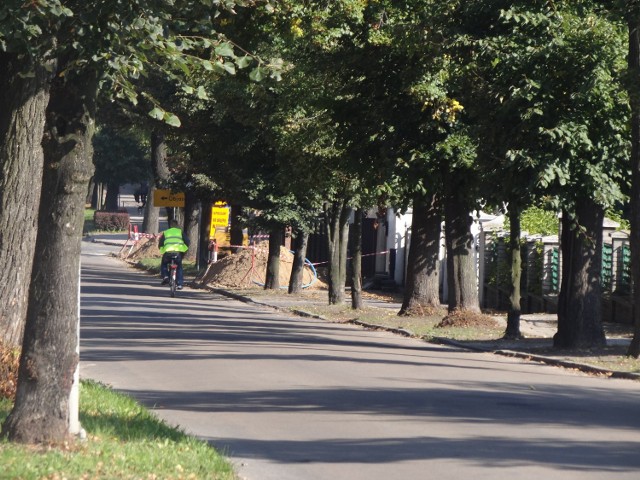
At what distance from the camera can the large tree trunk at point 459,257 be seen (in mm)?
23453

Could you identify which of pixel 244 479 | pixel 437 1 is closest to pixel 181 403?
pixel 244 479

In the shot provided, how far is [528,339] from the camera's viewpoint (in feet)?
68.0

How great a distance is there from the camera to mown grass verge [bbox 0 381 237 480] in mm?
7715

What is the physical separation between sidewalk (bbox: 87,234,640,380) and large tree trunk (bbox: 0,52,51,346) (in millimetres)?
8428

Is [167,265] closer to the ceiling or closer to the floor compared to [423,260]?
closer to the floor

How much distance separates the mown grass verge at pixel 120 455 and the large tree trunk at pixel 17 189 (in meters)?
1.43

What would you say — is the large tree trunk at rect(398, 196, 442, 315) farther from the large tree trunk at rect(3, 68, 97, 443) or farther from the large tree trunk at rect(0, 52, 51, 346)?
the large tree trunk at rect(3, 68, 97, 443)

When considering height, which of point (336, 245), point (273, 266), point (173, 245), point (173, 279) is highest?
point (336, 245)

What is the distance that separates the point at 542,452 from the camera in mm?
9609

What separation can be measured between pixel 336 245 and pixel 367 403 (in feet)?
57.3

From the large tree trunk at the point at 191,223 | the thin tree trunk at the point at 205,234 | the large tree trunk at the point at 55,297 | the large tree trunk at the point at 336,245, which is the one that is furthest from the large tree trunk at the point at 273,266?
the large tree trunk at the point at 55,297

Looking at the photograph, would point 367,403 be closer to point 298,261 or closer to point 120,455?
point 120,455

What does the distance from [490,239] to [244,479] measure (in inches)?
929

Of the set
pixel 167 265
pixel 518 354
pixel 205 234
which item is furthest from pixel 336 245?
pixel 205 234
